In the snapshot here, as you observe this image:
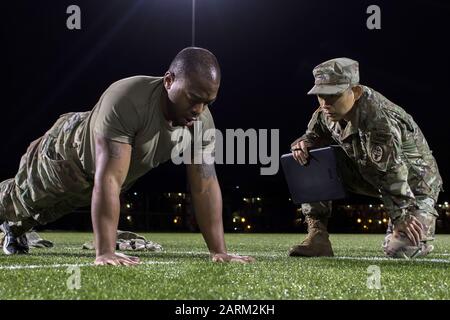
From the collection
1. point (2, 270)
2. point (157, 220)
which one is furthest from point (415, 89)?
point (2, 270)

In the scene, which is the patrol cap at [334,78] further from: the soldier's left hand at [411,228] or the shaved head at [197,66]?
the shaved head at [197,66]

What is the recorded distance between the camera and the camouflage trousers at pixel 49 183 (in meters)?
4.69

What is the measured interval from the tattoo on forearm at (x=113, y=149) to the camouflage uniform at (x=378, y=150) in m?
1.56

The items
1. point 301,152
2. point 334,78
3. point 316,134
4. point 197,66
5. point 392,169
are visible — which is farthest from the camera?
point 316,134

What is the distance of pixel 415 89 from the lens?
31906 mm

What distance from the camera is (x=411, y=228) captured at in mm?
4695

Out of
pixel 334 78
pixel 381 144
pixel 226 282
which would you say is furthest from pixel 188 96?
pixel 381 144

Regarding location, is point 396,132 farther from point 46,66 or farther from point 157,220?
point 157,220

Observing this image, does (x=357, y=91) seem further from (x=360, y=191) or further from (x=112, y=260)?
(x=112, y=260)

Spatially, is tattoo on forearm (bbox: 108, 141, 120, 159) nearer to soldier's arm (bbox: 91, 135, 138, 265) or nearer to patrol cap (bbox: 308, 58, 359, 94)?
soldier's arm (bbox: 91, 135, 138, 265)

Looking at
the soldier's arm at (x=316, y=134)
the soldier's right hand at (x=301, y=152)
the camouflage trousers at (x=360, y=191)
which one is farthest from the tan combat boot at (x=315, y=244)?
the soldier's arm at (x=316, y=134)

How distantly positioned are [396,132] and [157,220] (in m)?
33.3

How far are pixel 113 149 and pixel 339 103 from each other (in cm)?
177

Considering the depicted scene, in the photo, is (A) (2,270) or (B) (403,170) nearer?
(A) (2,270)
